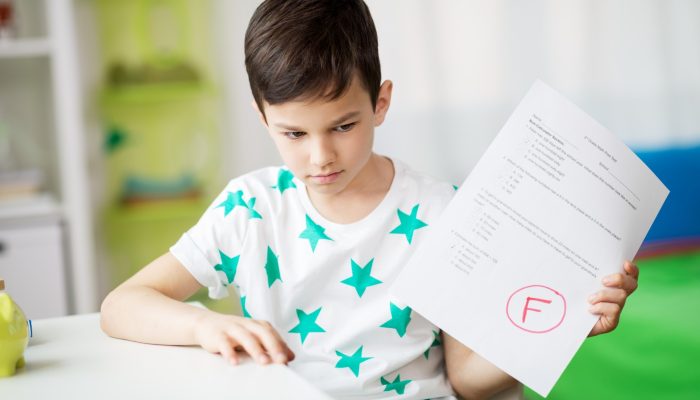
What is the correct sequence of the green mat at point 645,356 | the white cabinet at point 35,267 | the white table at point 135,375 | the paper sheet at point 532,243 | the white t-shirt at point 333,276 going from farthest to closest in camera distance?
the white cabinet at point 35,267 < the green mat at point 645,356 < the white t-shirt at point 333,276 < the paper sheet at point 532,243 < the white table at point 135,375

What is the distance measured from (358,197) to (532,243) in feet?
1.14

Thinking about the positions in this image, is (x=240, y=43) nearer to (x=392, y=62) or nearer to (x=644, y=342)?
(x=392, y=62)

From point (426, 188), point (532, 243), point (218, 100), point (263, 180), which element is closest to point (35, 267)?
point (218, 100)

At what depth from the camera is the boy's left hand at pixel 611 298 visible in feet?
2.85

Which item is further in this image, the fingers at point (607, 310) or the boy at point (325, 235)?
the boy at point (325, 235)

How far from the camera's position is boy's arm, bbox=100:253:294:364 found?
2.68 ft

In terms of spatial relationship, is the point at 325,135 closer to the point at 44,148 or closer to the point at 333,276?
the point at 333,276

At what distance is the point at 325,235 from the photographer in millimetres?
1130

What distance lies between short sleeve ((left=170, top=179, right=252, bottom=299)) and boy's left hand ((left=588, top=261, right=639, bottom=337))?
0.48 m

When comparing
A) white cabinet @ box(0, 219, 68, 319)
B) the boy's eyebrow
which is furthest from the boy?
white cabinet @ box(0, 219, 68, 319)

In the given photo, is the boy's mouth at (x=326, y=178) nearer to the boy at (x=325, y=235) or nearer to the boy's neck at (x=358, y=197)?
the boy at (x=325, y=235)

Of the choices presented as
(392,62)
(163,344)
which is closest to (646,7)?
(392,62)

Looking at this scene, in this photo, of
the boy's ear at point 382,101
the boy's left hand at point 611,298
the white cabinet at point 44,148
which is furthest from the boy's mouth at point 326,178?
the white cabinet at point 44,148

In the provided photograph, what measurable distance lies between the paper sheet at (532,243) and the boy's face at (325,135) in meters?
0.19
